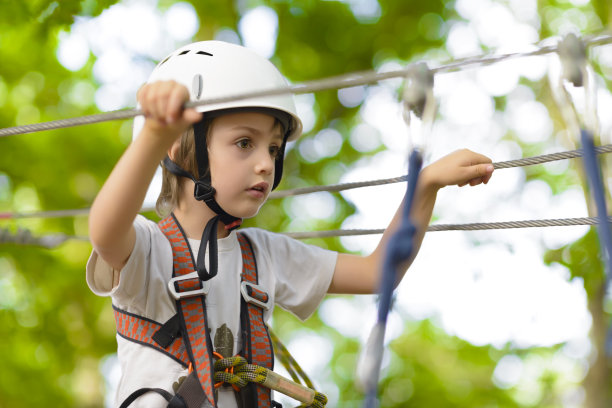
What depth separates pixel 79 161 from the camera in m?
7.43

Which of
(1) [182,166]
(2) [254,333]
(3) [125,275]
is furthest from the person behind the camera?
(1) [182,166]

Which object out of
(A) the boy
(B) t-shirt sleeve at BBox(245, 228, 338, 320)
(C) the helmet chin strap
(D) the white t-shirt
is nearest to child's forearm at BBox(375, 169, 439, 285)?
(A) the boy

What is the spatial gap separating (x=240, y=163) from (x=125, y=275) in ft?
1.53

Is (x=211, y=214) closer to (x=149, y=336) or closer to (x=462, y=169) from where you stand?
(x=149, y=336)

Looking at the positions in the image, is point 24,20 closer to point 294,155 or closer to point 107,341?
point 294,155

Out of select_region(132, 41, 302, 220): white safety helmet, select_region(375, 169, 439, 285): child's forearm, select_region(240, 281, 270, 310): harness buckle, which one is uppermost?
select_region(132, 41, 302, 220): white safety helmet

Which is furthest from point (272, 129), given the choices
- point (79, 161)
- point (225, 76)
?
point (79, 161)

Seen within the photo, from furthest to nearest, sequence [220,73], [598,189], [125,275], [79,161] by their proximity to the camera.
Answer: [79,161], [220,73], [125,275], [598,189]

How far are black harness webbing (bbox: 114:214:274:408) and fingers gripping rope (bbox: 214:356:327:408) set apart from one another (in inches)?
1.6

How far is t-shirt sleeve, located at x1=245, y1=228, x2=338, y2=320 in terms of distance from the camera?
92.4 inches

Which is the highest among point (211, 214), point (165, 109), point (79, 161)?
point (79, 161)

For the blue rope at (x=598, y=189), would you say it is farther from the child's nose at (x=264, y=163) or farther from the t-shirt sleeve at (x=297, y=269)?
the t-shirt sleeve at (x=297, y=269)

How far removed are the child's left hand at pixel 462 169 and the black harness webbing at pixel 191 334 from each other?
2.11 feet

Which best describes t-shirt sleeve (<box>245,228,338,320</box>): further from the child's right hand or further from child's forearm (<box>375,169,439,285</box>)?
the child's right hand
